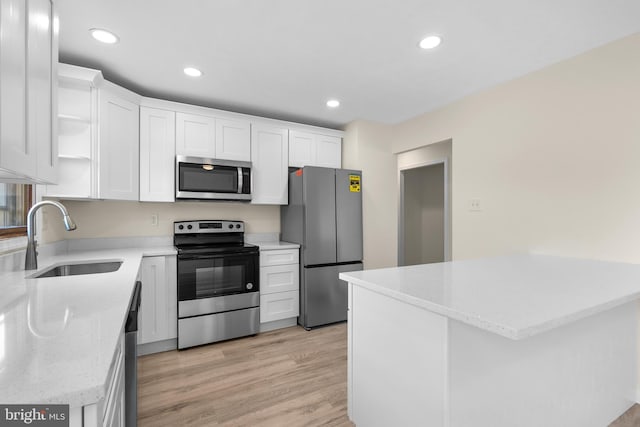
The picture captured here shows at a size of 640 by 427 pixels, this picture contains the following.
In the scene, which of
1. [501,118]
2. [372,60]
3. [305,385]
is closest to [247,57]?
[372,60]

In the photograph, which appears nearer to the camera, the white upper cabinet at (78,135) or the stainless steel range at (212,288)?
the white upper cabinet at (78,135)

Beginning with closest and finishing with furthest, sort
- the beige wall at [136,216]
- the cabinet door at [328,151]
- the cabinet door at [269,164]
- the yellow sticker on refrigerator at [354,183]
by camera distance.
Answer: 1. the beige wall at [136,216]
2. the cabinet door at [269,164]
3. the yellow sticker on refrigerator at [354,183]
4. the cabinet door at [328,151]

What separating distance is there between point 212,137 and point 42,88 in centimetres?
205

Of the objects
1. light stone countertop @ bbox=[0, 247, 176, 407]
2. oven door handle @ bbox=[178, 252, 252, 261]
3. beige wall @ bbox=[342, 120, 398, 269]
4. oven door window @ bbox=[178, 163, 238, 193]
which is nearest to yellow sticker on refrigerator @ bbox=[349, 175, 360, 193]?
beige wall @ bbox=[342, 120, 398, 269]

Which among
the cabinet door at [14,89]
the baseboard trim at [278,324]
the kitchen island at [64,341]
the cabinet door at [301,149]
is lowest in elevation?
the baseboard trim at [278,324]

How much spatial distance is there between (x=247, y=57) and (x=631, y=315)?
Result: 3.18m

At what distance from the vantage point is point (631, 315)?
74.6 inches

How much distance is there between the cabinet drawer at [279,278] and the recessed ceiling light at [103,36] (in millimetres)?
2244

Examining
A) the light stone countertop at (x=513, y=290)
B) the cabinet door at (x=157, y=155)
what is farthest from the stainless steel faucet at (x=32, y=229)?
the light stone countertop at (x=513, y=290)

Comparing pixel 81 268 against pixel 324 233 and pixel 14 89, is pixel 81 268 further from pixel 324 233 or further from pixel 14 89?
pixel 324 233

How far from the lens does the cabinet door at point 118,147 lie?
2.42 meters

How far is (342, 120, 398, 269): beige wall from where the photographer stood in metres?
3.76

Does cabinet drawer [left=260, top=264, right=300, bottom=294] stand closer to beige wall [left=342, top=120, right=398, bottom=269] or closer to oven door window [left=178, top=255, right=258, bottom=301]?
oven door window [left=178, top=255, right=258, bottom=301]

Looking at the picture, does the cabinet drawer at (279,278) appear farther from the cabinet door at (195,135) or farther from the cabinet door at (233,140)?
the cabinet door at (195,135)
